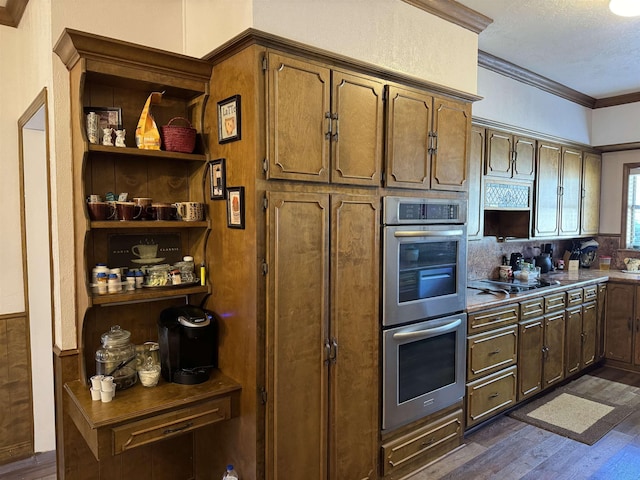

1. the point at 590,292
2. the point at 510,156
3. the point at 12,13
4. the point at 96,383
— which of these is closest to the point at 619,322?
the point at 590,292

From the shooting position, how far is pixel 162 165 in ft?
7.93

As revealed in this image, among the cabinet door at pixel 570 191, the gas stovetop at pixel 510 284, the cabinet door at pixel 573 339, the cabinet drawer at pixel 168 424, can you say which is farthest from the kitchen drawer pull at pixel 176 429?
the cabinet door at pixel 570 191

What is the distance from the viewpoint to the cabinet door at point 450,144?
2781 millimetres

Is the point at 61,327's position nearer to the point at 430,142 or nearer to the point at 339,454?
the point at 339,454

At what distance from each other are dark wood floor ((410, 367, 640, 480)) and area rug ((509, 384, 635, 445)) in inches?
2.4

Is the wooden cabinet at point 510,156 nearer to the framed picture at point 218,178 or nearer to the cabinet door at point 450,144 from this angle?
the cabinet door at point 450,144

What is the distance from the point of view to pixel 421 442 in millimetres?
2816

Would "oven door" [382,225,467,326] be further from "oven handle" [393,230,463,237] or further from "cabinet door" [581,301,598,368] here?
"cabinet door" [581,301,598,368]

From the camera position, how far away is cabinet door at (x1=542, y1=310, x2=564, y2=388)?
12.7 ft

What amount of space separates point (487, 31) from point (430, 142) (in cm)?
114

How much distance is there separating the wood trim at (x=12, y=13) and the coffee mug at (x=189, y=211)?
1.37m

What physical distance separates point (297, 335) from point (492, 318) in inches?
67.3

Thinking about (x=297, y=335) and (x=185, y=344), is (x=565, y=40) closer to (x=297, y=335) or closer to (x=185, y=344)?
(x=297, y=335)

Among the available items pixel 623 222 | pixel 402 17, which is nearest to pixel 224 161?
pixel 402 17
